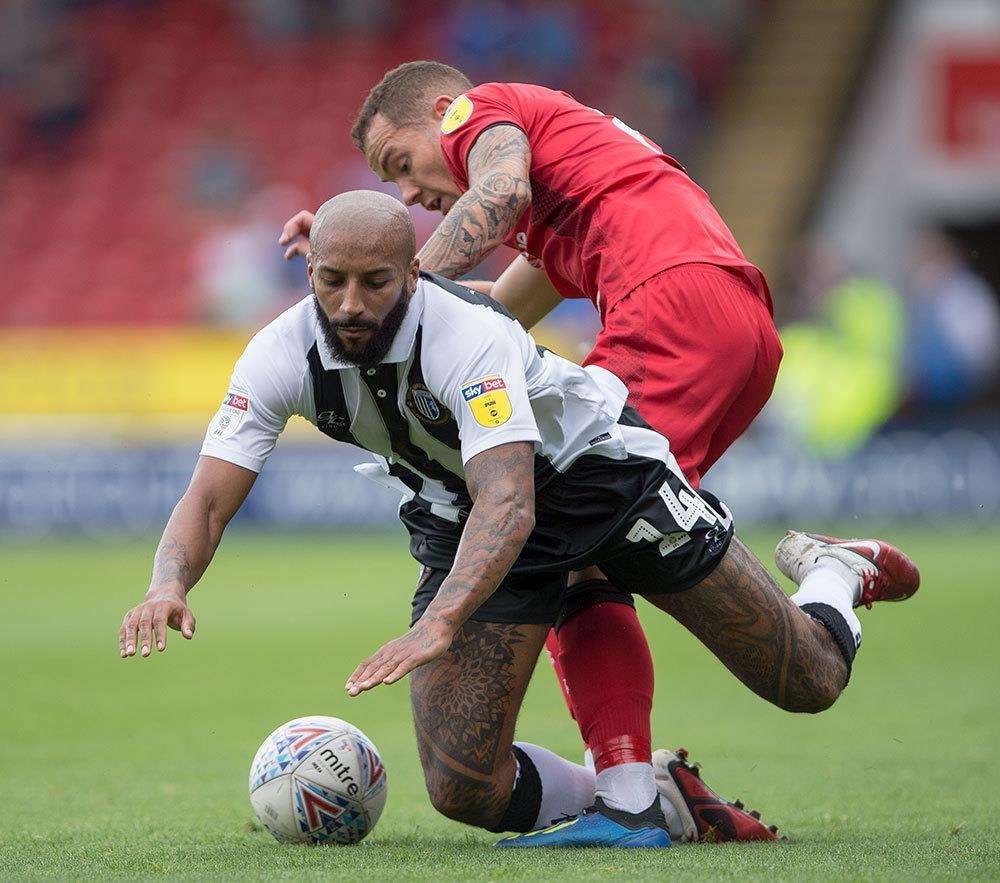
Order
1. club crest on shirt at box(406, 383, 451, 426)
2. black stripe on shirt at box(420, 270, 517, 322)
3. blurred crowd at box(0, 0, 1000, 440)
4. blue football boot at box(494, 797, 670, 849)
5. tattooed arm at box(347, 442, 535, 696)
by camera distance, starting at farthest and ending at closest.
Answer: blurred crowd at box(0, 0, 1000, 440) → blue football boot at box(494, 797, 670, 849) → black stripe on shirt at box(420, 270, 517, 322) → club crest on shirt at box(406, 383, 451, 426) → tattooed arm at box(347, 442, 535, 696)

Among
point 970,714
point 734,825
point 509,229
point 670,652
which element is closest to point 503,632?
point 734,825

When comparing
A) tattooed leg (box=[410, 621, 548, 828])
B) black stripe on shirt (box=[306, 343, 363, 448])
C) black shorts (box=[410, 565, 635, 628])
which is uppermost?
black stripe on shirt (box=[306, 343, 363, 448])

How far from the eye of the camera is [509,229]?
16.7ft

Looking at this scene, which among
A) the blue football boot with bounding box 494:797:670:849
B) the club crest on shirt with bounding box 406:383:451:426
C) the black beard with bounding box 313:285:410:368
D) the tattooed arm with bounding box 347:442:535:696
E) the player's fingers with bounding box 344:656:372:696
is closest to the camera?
the player's fingers with bounding box 344:656:372:696

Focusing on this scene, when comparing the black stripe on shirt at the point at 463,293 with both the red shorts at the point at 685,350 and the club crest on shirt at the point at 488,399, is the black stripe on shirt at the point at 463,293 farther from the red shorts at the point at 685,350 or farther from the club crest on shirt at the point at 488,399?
the red shorts at the point at 685,350

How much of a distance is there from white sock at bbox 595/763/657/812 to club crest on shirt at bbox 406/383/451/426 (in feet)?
3.68

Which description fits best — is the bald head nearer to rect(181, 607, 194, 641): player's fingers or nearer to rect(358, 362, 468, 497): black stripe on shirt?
rect(358, 362, 468, 497): black stripe on shirt

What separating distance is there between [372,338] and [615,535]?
907 mm

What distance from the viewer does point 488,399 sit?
4258 millimetres

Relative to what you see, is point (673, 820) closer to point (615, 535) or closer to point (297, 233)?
point (615, 535)

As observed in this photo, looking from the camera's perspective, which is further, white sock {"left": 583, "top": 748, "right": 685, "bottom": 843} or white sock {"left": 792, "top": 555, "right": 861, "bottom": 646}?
white sock {"left": 792, "top": 555, "right": 861, "bottom": 646}

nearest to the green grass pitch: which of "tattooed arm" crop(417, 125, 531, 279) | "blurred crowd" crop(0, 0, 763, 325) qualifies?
"tattooed arm" crop(417, 125, 531, 279)

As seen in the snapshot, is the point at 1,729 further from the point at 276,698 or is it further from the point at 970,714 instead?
the point at 970,714

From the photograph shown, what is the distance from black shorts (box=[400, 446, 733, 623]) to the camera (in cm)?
475
